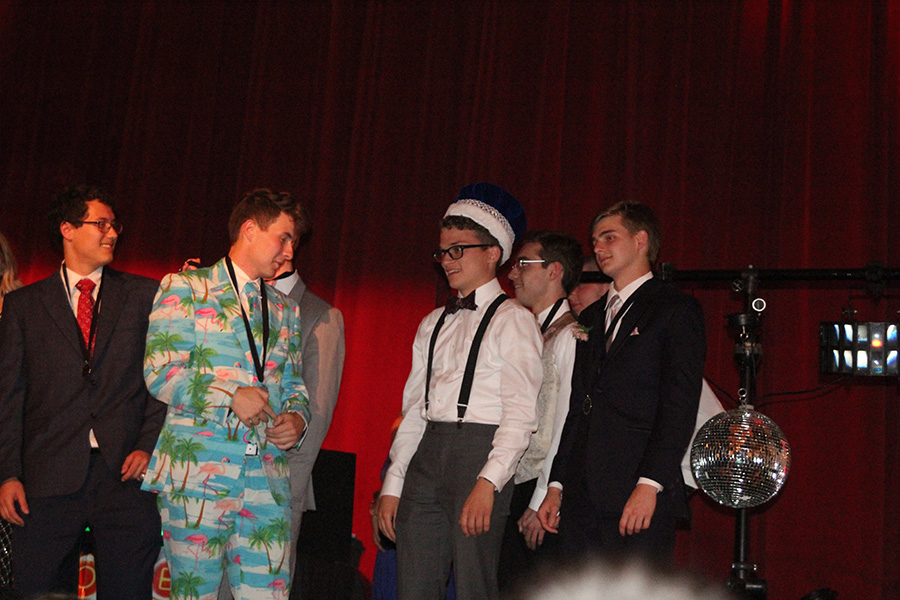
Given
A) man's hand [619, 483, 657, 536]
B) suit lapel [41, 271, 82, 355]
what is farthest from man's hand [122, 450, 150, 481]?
man's hand [619, 483, 657, 536]

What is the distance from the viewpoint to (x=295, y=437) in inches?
102

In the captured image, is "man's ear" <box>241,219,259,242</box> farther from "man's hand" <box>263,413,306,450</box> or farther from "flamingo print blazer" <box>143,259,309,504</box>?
"man's hand" <box>263,413,306,450</box>

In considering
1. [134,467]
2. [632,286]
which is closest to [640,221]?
[632,286]

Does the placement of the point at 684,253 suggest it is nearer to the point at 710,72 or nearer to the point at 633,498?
the point at 710,72

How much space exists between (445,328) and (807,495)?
234 cm

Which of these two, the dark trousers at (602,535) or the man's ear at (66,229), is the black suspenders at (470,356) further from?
the man's ear at (66,229)

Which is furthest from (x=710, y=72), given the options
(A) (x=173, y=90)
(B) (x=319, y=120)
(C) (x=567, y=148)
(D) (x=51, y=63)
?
(D) (x=51, y=63)

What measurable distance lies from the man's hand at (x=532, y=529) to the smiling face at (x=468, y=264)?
2.52 feet

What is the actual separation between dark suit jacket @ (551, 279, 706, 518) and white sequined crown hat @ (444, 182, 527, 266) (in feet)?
1.66

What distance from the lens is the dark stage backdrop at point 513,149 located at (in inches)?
165

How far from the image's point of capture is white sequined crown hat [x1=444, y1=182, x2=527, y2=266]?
2900 millimetres

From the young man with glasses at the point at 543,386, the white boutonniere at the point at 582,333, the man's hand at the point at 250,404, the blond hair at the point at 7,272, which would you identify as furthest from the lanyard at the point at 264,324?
the blond hair at the point at 7,272

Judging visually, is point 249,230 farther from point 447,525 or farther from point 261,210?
point 447,525

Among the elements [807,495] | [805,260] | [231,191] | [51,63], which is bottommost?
[807,495]
